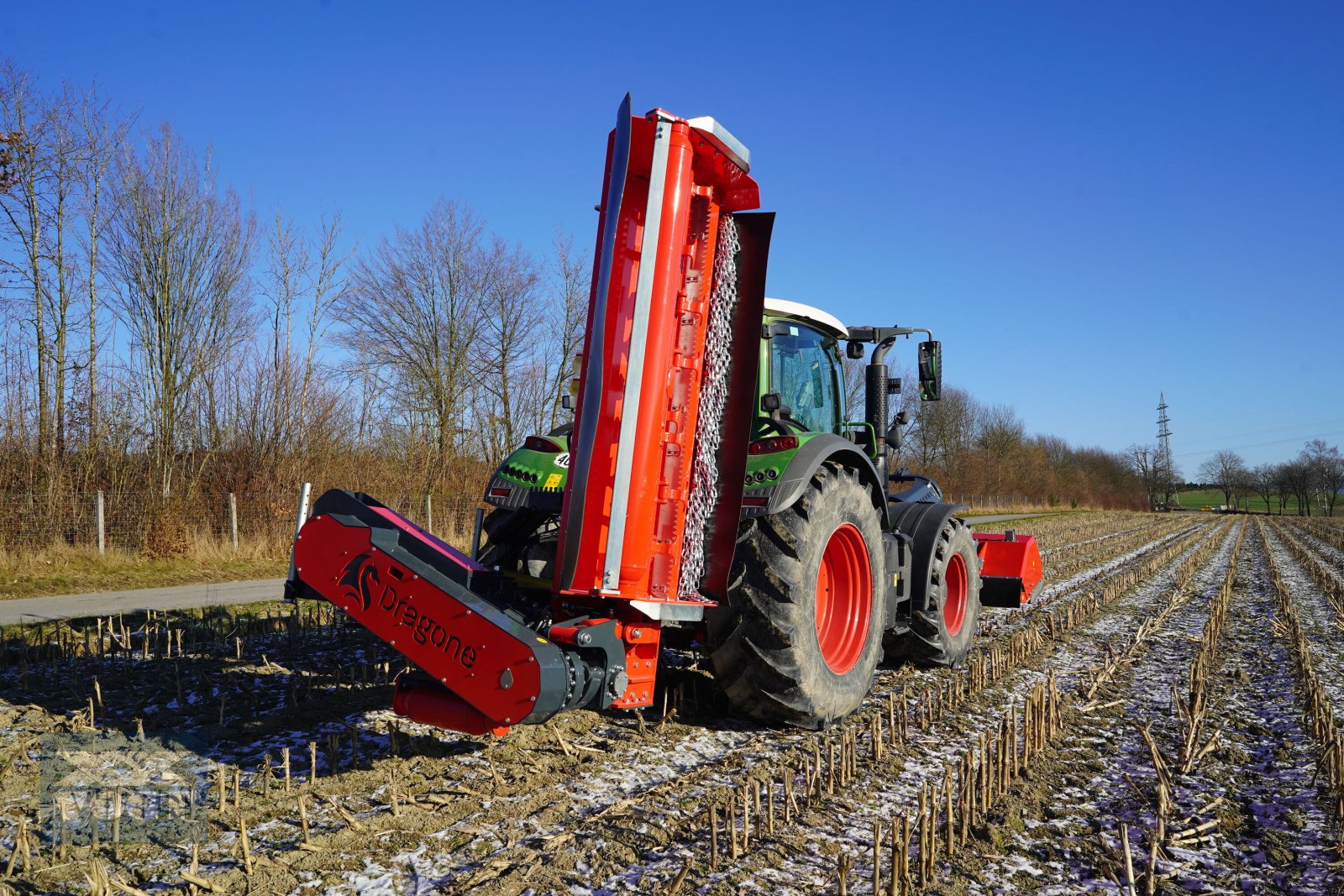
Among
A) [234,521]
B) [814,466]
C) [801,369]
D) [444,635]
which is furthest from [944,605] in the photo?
[234,521]

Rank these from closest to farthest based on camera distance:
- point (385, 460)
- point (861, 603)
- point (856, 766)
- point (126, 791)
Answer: point (126, 791), point (856, 766), point (861, 603), point (385, 460)

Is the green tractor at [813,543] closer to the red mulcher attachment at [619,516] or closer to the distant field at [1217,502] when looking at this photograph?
the red mulcher attachment at [619,516]

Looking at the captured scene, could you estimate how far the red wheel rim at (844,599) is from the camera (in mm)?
4730

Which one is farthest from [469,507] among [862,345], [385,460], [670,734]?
[670,734]

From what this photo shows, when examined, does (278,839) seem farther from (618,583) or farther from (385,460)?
(385,460)

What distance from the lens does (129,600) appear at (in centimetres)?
954

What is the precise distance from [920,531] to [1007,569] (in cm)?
251

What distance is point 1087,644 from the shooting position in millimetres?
7320

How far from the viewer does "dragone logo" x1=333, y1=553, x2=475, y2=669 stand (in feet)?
10.5

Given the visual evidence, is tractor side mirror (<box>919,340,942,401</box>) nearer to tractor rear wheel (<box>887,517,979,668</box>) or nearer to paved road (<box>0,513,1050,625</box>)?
tractor rear wheel (<box>887,517,979,668</box>)

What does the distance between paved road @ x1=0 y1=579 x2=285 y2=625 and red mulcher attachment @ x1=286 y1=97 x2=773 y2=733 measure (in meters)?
6.56

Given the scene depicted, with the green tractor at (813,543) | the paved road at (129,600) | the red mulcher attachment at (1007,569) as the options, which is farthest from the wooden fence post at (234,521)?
the red mulcher attachment at (1007,569)

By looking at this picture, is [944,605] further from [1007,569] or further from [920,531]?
[1007,569]

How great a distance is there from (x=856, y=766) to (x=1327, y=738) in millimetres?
2517
